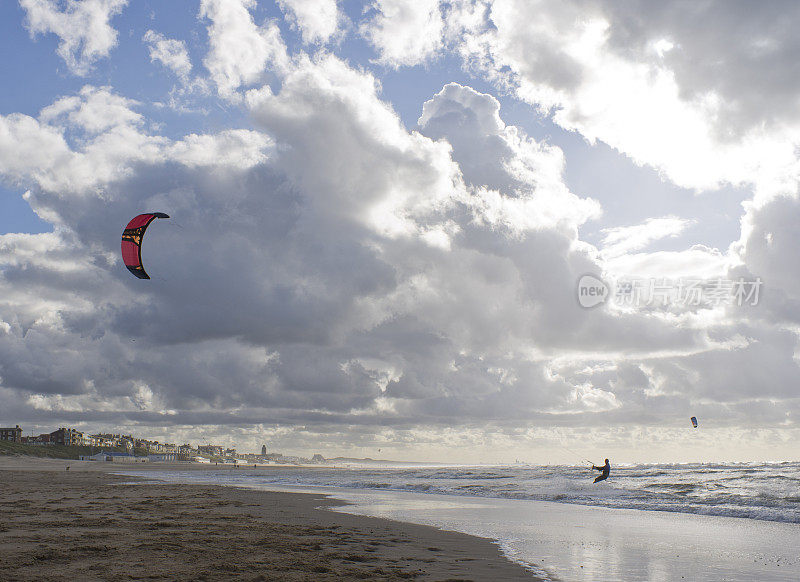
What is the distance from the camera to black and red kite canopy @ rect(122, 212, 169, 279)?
3053cm

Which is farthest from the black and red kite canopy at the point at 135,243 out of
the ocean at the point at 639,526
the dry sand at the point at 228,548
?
the ocean at the point at 639,526

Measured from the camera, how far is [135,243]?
31031 millimetres

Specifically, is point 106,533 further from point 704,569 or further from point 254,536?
point 704,569

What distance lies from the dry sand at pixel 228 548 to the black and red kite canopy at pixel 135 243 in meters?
14.8

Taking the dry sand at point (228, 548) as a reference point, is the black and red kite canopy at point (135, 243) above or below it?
above

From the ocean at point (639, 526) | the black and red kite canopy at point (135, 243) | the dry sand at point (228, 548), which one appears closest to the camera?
the dry sand at point (228, 548)

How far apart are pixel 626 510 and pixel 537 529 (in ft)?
35.6

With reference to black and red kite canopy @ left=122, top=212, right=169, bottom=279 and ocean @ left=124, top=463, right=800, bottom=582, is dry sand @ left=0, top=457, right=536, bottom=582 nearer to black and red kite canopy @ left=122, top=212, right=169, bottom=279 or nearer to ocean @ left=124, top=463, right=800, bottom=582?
ocean @ left=124, top=463, right=800, bottom=582

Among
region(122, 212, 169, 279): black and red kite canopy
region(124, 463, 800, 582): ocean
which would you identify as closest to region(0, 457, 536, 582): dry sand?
region(124, 463, 800, 582): ocean

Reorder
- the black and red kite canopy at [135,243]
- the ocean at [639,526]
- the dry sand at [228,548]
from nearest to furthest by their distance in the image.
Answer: the dry sand at [228,548] → the ocean at [639,526] → the black and red kite canopy at [135,243]

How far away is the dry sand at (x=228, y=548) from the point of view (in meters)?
9.14

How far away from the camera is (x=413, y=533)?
50.1 feet

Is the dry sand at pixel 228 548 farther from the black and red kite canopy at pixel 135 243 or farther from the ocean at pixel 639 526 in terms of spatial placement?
the black and red kite canopy at pixel 135 243

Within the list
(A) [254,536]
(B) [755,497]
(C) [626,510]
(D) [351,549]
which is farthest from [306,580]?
(B) [755,497]
